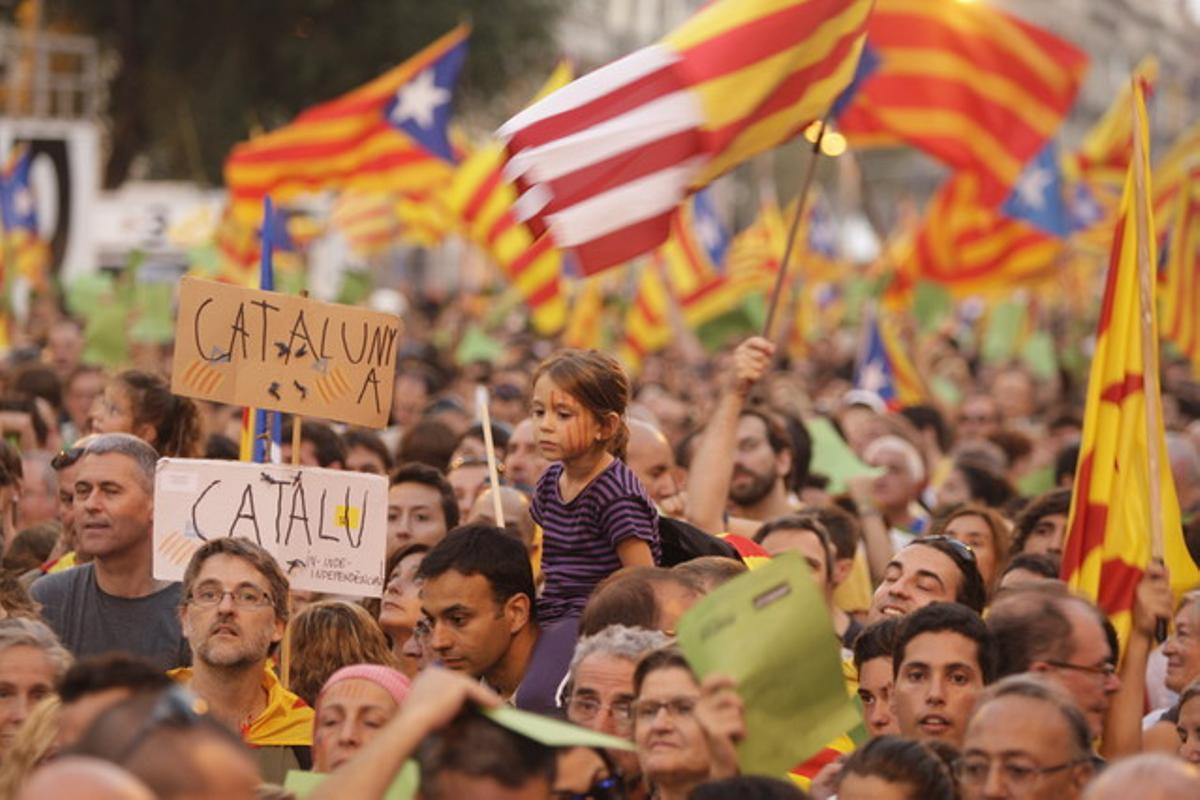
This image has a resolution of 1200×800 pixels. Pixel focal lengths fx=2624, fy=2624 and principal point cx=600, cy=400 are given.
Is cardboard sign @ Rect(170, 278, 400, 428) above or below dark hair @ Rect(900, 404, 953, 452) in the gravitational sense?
below

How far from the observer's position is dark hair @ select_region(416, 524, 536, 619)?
6.82m

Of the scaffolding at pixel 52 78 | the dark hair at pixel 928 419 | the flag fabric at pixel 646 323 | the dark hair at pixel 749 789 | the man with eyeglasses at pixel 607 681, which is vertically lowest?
the dark hair at pixel 749 789

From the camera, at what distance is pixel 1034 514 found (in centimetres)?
948

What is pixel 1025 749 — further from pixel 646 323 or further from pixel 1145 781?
pixel 646 323

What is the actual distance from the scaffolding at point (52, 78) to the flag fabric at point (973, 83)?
88.1 ft

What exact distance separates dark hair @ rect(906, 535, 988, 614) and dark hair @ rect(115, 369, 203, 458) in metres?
2.89

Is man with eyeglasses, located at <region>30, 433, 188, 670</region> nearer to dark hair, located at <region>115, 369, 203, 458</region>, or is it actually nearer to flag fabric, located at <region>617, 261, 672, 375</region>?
dark hair, located at <region>115, 369, 203, 458</region>

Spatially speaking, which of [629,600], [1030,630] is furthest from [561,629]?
[1030,630]

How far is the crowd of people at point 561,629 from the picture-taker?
4.79 meters

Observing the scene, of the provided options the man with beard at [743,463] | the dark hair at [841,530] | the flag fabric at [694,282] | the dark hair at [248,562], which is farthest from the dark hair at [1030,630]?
the flag fabric at [694,282]

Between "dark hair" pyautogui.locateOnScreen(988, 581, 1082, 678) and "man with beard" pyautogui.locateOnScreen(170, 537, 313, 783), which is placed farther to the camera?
"man with beard" pyautogui.locateOnScreen(170, 537, 313, 783)

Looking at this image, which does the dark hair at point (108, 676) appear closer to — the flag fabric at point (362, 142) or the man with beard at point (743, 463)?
the man with beard at point (743, 463)

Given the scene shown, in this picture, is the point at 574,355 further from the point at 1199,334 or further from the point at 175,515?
the point at 1199,334

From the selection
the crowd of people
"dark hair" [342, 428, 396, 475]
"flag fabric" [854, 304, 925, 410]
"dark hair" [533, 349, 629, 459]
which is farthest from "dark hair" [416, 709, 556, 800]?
"flag fabric" [854, 304, 925, 410]
